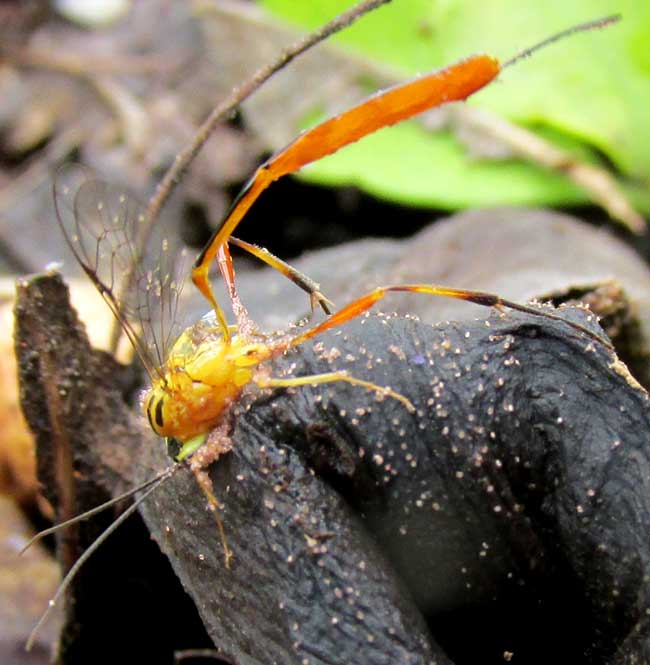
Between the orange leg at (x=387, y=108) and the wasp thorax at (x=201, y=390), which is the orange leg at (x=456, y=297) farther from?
the orange leg at (x=387, y=108)

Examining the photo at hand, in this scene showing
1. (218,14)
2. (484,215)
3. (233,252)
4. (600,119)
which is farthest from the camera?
(218,14)

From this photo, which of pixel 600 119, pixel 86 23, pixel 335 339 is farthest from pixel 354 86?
pixel 335 339

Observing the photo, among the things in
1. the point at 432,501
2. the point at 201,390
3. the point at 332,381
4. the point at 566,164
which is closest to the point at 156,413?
the point at 201,390

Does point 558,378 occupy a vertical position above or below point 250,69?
below

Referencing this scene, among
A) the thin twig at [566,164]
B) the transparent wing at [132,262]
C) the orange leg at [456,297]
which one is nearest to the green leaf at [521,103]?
the thin twig at [566,164]

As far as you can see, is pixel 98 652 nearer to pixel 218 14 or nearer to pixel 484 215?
pixel 484 215

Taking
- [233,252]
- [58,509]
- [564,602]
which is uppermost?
[233,252]
